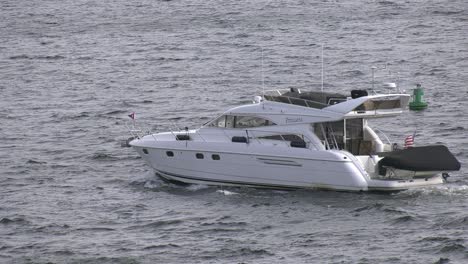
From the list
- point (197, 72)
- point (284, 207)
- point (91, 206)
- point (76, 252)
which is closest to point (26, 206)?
point (91, 206)

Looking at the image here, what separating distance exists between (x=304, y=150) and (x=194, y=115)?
1630 cm

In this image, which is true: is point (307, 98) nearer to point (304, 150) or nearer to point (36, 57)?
point (304, 150)

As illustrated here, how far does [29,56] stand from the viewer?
245 feet

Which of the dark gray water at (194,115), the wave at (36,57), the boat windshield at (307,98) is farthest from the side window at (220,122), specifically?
the wave at (36,57)

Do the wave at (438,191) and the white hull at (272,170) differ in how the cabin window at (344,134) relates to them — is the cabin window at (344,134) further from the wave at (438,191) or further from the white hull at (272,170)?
the wave at (438,191)

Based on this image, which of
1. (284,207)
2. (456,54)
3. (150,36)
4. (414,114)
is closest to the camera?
(284,207)

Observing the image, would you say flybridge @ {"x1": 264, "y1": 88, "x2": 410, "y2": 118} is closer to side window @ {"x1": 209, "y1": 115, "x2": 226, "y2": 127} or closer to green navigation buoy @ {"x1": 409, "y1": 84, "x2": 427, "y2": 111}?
side window @ {"x1": 209, "y1": 115, "x2": 226, "y2": 127}

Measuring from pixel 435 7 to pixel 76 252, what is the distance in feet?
182

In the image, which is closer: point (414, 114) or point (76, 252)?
point (76, 252)

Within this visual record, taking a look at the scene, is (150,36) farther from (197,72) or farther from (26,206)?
(26,206)

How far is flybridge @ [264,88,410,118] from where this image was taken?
3909 cm

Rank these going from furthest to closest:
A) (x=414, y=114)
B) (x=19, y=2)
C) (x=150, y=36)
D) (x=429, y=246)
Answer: (x=19, y=2) < (x=150, y=36) < (x=414, y=114) < (x=429, y=246)

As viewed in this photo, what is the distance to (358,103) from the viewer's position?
128ft

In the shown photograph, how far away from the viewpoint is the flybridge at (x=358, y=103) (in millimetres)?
39094
